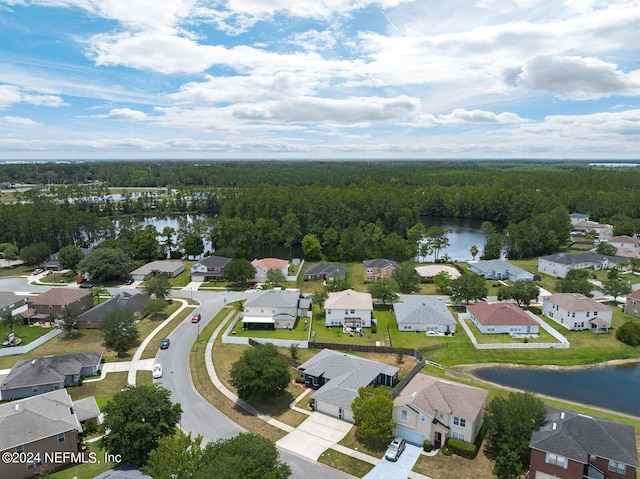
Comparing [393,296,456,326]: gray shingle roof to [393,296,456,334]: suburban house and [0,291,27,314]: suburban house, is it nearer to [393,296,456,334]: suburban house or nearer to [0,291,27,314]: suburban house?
[393,296,456,334]: suburban house

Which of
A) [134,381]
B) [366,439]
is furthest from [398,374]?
[134,381]

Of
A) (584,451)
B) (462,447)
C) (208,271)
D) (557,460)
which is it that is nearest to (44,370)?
(462,447)

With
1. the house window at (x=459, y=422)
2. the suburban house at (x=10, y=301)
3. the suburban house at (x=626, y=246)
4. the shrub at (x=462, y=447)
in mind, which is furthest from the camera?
the suburban house at (x=626, y=246)

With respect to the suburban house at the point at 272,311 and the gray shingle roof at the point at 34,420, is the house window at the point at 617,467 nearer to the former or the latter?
the gray shingle roof at the point at 34,420

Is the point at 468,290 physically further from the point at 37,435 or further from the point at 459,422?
the point at 37,435

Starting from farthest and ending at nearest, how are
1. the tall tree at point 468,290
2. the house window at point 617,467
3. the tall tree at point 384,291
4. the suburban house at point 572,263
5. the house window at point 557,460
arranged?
the suburban house at point 572,263 → the tall tree at point 384,291 → the tall tree at point 468,290 → the house window at point 557,460 → the house window at point 617,467

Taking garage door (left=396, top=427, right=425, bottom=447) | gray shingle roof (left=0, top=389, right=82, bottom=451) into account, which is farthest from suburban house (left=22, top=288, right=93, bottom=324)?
garage door (left=396, top=427, right=425, bottom=447)

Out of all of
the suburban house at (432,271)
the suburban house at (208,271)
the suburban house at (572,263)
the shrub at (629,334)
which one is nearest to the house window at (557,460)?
the shrub at (629,334)
